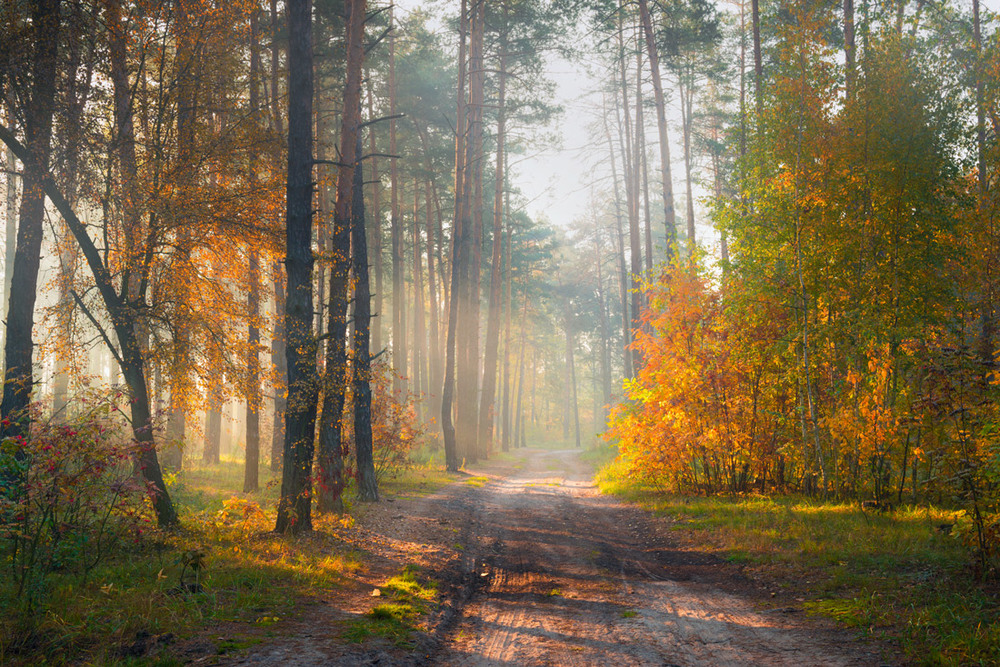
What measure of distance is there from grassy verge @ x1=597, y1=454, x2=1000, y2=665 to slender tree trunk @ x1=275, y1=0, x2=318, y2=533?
6.09m

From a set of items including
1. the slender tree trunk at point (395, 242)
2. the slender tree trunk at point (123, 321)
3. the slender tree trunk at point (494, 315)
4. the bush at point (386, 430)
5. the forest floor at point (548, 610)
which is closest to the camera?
the forest floor at point (548, 610)

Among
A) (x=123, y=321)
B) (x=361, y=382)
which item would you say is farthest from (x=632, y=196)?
(x=123, y=321)

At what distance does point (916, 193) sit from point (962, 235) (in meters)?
1.57

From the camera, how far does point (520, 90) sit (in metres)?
25.4

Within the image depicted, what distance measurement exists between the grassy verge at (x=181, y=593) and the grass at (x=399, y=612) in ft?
0.40

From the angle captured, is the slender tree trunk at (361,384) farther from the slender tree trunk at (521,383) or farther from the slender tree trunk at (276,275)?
the slender tree trunk at (521,383)

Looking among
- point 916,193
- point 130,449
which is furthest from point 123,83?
point 916,193

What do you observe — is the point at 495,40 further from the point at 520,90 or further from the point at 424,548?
the point at 424,548

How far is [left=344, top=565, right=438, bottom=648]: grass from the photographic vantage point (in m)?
5.08

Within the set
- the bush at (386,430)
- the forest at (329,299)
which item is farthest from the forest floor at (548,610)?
the bush at (386,430)

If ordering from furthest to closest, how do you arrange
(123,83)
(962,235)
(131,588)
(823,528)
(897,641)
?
(962,235)
(123,83)
(823,528)
(131,588)
(897,641)

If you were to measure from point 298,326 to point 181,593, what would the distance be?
3965 millimetres

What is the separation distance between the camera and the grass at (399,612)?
5082 millimetres

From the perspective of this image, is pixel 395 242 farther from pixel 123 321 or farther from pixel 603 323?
pixel 603 323
